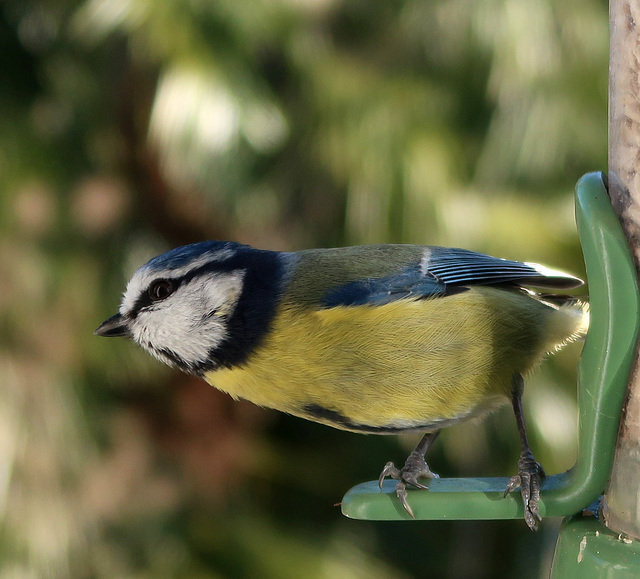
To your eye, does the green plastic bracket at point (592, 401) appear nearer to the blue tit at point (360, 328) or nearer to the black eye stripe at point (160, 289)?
the blue tit at point (360, 328)

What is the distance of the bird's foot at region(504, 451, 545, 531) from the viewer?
29.0 inches

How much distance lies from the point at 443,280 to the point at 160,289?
323 mm

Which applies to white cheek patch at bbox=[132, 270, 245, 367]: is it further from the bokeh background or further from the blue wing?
the bokeh background

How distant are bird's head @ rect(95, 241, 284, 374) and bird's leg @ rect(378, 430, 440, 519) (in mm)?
203

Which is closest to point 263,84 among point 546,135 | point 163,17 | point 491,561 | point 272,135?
point 272,135

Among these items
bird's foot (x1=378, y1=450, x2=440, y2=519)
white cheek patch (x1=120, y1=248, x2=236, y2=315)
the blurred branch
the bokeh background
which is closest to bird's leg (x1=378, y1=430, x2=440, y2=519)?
bird's foot (x1=378, y1=450, x2=440, y2=519)

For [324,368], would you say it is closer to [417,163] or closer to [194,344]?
[194,344]

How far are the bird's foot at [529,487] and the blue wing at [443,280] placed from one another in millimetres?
221

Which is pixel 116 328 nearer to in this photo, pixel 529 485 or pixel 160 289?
pixel 160 289

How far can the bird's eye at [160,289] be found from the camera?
0.93 meters

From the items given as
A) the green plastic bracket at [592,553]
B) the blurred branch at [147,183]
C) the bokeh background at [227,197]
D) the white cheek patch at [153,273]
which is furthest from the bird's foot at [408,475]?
the blurred branch at [147,183]

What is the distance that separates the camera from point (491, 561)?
78.0 inches

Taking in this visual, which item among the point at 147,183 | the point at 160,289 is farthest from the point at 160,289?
the point at 147,183

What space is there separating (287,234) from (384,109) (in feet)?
1.05
